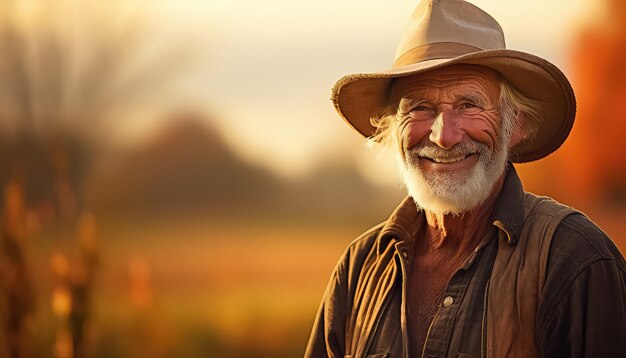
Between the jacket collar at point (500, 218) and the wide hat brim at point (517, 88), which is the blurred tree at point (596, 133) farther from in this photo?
the jacket collar at point (500, 218)

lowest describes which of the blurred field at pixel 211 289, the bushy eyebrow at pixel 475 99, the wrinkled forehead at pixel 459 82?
the blurred field at pixel 211 289

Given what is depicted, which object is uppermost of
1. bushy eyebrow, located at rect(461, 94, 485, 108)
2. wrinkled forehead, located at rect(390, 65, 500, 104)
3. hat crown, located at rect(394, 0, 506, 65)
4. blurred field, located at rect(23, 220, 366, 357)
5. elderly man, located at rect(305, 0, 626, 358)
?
hat crown, located at rect(394, 0, 506, 65)

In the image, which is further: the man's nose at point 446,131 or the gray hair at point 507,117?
the gray hair at point 507,117

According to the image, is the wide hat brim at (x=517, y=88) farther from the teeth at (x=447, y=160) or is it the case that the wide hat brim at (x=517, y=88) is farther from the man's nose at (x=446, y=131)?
the teeth at (x=447, y=160)

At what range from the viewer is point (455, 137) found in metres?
2.74

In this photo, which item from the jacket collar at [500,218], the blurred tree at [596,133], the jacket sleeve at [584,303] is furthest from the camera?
the blurred tree at [596,133]

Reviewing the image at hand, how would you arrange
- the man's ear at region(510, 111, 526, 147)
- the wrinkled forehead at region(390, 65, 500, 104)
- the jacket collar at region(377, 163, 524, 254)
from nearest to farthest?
the jacket collar at region(377, 163, 524, 254), the wrinkled forehead at region(390, 65, 500, 104), the man's ear at region(510, 111, 526, 147)

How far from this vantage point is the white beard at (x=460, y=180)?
110 inches

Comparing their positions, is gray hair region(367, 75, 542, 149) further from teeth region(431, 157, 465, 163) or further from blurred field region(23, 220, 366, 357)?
blurred field region(23, 220, 366, 357)

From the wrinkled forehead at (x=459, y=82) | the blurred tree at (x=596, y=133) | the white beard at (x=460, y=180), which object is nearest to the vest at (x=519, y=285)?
the white beard at (x=460, y=180)

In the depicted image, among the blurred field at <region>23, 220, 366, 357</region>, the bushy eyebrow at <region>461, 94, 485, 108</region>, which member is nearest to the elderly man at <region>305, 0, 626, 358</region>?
the bushy eyebrow at <region>461, 94, 485, 108</region>

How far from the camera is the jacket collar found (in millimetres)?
2684

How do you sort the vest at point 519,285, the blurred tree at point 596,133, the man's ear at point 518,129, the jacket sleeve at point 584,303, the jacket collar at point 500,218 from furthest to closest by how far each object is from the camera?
the blurred tree at point 596,133
the man's ear at point 518,129
the jacket collar at point 500,218
the vest at point 519,285
the jacket sleeve at point 584,303

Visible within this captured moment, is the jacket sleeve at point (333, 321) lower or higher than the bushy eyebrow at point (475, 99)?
lower
